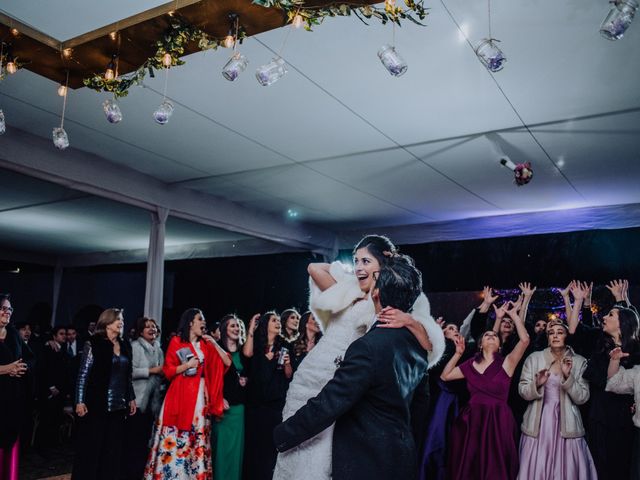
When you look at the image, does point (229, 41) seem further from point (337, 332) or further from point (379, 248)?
point (337, 332)

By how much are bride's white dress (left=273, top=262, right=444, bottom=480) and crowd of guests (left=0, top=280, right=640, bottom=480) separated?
1459mm

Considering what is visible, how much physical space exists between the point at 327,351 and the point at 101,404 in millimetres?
2762

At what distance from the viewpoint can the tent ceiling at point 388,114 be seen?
2744mm

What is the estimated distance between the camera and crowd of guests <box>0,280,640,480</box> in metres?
3.63

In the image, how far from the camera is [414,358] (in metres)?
1.79

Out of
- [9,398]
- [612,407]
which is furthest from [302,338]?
[612,407]

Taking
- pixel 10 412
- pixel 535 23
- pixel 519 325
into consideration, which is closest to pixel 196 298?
pixel 10 412

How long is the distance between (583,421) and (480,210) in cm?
319

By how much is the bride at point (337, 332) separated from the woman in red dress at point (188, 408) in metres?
2.30

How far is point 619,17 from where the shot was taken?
1.74 metres

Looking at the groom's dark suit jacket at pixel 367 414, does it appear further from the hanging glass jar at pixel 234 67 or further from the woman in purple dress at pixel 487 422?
the woman in purple dress at pixel 487 422

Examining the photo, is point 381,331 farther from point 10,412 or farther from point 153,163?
point 153,163

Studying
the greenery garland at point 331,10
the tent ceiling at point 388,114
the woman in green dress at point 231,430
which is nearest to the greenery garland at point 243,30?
the greenery garland at point 331,10

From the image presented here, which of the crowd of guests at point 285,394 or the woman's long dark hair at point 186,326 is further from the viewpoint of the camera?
the woman's long dark hair at point 186,326
